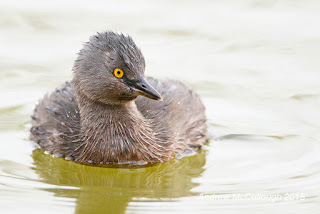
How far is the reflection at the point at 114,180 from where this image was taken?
29.6ft

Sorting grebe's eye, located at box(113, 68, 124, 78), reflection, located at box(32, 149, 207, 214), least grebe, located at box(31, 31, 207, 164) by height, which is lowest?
reflection, located at box(32, 149, 207, 214)

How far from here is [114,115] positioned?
32.8ft

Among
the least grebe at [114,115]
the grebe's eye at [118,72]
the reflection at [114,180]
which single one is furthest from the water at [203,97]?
the grebe's eye at [118,72]

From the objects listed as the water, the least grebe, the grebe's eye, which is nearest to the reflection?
the water

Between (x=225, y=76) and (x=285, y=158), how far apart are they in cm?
255

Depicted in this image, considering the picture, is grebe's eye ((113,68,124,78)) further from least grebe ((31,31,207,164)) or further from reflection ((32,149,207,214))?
reflection ((32,149,207,214))

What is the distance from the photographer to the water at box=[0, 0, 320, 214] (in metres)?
9.09

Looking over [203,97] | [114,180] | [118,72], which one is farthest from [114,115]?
[203,97]

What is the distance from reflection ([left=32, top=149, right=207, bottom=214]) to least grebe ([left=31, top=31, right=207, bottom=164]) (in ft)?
0.45

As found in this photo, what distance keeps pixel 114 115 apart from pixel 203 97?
239cm

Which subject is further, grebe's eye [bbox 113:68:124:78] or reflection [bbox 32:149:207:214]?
grebe's eye [bbox 113:68:124:78]

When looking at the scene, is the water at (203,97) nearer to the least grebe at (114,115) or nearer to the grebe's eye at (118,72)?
the least grebe at (114,115)

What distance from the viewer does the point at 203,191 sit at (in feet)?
30.5

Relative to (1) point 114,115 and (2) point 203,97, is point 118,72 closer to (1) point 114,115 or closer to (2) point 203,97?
(1) point 114,115
